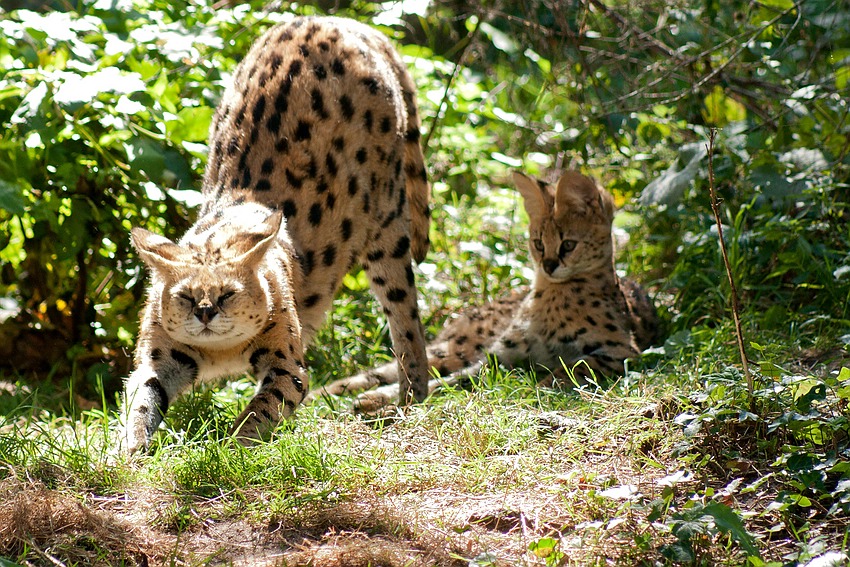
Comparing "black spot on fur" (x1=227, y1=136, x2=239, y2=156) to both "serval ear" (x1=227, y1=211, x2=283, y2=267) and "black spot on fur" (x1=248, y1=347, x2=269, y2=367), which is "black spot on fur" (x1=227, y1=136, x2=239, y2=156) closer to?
"serval ear" (x1=227, y1=211, x2=283, y2=267)

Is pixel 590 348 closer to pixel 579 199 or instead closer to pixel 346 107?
pixel 579 199

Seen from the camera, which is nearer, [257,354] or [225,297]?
[225,297]

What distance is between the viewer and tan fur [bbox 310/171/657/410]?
5477 mm

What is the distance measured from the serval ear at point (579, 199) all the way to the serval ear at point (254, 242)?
1864mm

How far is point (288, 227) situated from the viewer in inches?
191

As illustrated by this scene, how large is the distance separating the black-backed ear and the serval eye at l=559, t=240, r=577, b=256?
2267 mm

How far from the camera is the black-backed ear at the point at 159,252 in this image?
4.12m

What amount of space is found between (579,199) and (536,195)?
0.86 ft

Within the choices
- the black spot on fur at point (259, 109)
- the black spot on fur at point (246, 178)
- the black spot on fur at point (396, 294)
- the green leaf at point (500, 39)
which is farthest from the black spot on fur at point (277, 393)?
the green leaf at point (500, 39)

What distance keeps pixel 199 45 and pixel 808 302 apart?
13.0 feet

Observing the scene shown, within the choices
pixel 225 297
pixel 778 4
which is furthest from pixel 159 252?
pixel 778 4

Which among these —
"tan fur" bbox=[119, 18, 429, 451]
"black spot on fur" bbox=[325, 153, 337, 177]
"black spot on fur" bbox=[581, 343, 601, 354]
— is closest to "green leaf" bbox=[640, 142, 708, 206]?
"black spot on fur" bbox=[581, 343, 601, 354]

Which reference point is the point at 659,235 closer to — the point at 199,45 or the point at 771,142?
the point at 771,142

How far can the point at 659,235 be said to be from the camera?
6598 millimetres
